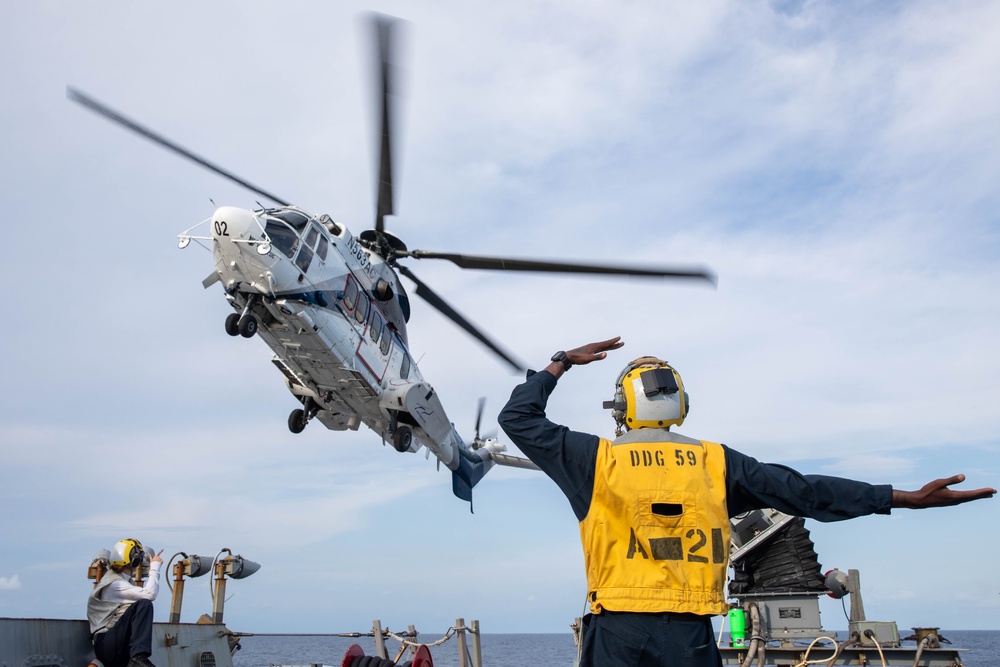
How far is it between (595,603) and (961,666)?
7.28 m

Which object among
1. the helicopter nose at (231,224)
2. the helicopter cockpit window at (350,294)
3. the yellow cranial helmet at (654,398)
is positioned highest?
the helicopter nose at (231,224)

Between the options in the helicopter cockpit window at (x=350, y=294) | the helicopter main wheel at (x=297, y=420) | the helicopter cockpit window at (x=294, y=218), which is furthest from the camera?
the helicopter main wheel at (x=297, y=420)

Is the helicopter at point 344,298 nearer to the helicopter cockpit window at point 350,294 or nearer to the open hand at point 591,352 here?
the helicopter cockpit window at point 350,294

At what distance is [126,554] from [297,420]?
8554mm

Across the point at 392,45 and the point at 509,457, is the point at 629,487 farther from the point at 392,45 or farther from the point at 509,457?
the point at 509,457

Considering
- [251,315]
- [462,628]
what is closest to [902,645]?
[462,628]

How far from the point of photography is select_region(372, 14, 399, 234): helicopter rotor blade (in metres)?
A: 12.2

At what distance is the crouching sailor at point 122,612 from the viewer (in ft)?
24.3

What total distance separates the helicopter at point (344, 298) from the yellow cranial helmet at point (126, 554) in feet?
18.9

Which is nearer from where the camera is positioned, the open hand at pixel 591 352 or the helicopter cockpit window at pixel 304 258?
the open hand at pixel 591 352

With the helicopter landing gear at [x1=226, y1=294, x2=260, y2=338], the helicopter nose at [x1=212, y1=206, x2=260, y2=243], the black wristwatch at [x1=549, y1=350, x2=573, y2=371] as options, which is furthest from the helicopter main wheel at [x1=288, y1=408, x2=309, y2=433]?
the black wristwatch at [x1=549, y1=350, x2=573, y2=371]

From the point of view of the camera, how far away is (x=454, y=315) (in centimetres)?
1616

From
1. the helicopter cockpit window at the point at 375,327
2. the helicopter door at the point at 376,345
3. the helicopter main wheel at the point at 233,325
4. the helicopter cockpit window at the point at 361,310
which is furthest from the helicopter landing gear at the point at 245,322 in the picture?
the helicopter cockpit window at the point at 375,327

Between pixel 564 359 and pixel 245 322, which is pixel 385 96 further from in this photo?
pixel 564 359
